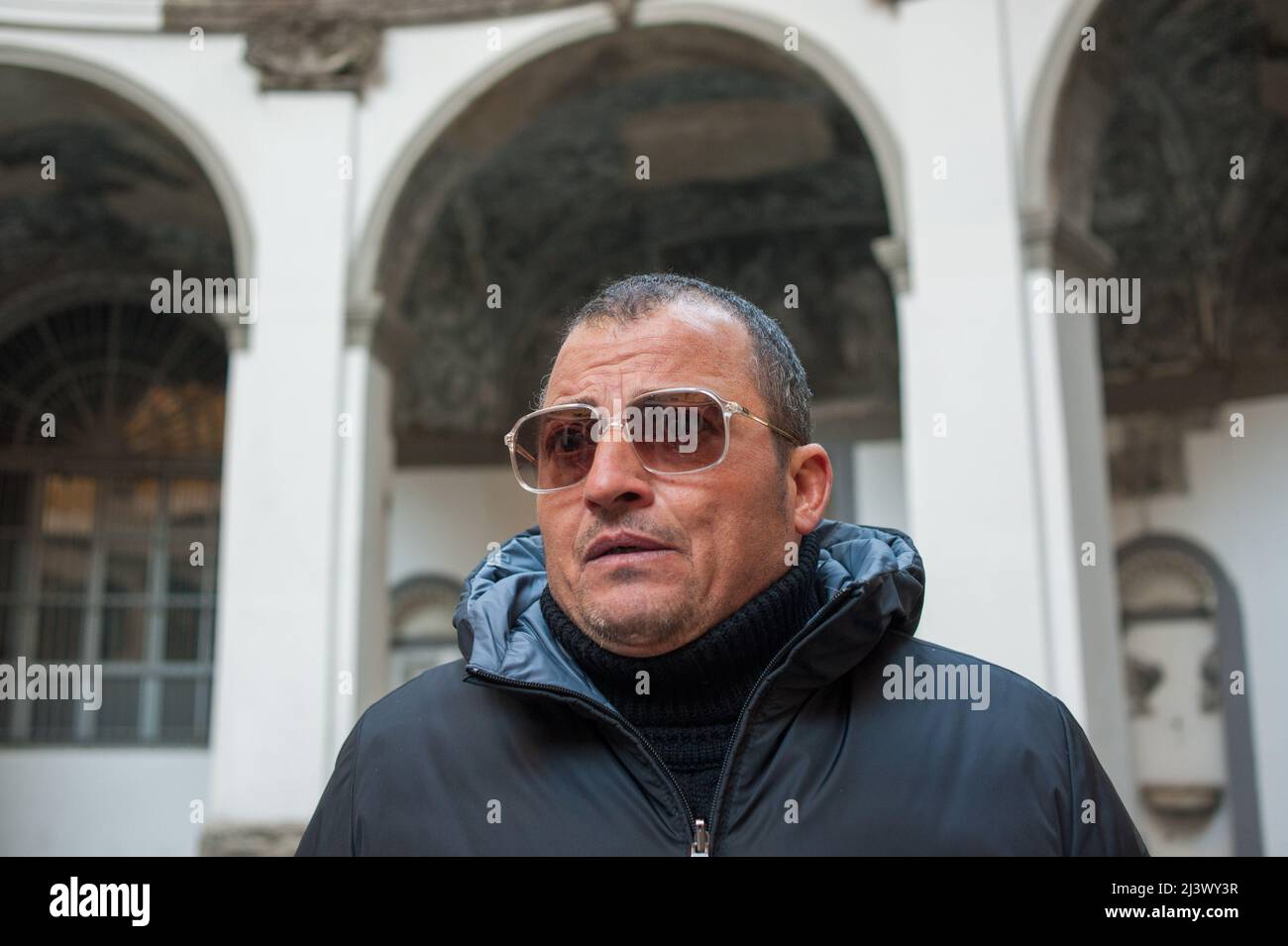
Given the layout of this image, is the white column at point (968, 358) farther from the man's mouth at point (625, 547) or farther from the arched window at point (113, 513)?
the arched window at point (113, 513)

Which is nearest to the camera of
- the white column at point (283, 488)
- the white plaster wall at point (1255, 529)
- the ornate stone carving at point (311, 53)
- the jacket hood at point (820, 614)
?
the jacket hood at point (820, 614)

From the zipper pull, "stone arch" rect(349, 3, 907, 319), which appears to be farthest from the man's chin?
"stone arch" rect(349, 3, 907, 319)

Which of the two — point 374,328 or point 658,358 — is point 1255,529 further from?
point 658,358

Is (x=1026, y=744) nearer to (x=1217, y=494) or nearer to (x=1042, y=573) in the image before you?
(x=1042, y=573)

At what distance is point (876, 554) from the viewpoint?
160 centimetres

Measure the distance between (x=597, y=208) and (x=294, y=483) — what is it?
4.50m

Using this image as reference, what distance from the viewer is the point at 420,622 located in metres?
10.8

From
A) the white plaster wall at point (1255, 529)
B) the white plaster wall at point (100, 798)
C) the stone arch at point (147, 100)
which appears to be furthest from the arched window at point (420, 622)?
the white plaster wall at point (1255, 529)

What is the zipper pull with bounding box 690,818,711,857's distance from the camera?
4.46 ft

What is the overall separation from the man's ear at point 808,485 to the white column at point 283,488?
5.66 m

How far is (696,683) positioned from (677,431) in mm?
320

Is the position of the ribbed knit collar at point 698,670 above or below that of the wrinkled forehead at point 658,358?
below

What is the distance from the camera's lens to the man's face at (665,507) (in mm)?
1507
